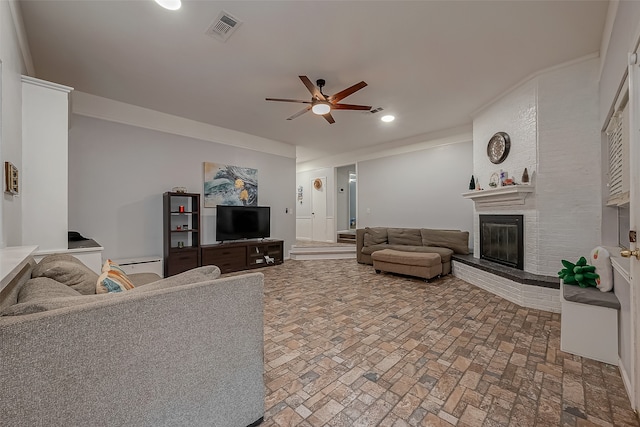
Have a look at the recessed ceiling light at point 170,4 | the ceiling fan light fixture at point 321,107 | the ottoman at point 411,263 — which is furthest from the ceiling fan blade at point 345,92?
the ottoman at point 411,263

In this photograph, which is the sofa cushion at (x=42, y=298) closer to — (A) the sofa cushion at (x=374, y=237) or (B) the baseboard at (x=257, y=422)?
(B) the baseboard at (x=257, y=422)

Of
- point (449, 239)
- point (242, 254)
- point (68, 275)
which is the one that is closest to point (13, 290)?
point (68, 275)

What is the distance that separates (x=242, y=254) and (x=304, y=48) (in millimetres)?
3769

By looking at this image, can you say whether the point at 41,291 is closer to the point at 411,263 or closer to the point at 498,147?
the point at 411,263

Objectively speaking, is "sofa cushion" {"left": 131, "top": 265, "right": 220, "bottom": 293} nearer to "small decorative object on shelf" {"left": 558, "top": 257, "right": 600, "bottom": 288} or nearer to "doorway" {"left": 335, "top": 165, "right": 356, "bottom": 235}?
"small decorative object on shelf" {"left": 558, "top": 257, "right": 600, "bottom": 288}

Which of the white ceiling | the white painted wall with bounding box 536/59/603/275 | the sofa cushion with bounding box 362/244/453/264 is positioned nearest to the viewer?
the white ceiling

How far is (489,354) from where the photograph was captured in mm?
2080

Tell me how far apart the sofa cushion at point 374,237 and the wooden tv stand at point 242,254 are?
1.87 meters

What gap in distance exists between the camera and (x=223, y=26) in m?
2.44

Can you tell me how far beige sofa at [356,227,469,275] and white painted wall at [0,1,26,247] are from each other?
195 inches

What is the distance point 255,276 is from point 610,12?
3.55 m

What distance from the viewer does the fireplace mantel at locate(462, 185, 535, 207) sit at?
10.9ft

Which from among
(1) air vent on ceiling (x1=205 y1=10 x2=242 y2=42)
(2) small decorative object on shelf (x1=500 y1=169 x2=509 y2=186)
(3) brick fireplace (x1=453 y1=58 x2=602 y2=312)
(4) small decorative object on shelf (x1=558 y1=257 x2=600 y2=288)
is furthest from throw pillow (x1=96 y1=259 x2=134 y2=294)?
(2) small decorative object on shelf (x1=500 y1=169 x2=509 y2=186)

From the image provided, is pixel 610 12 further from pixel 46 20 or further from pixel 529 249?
pixel 46 20
